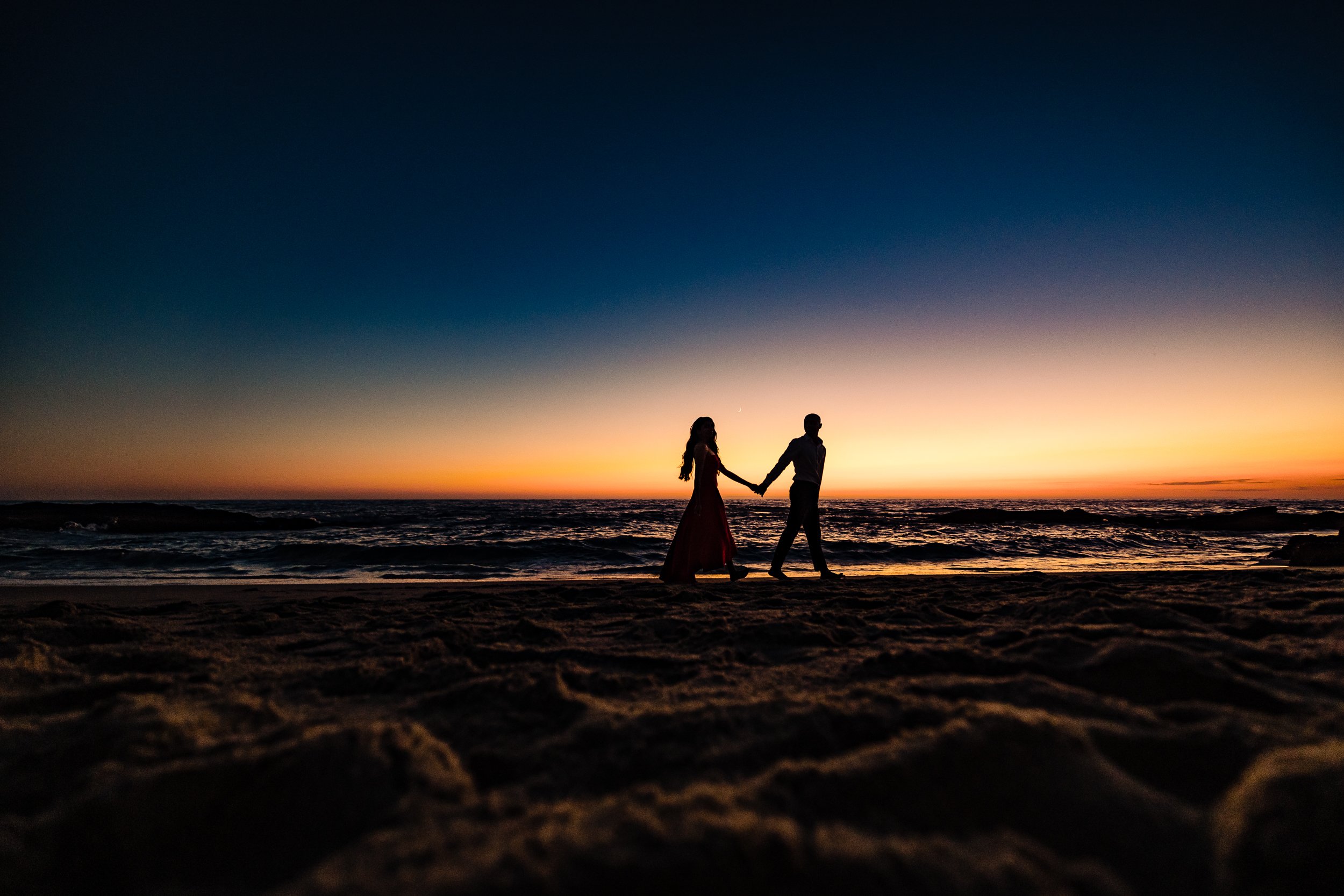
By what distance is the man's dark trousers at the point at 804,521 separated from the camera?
22.5ft

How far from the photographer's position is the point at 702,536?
6730mm

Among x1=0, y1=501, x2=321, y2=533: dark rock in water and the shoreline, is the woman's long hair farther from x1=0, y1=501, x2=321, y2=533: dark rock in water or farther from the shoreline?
x1=0, y1=501, x2=321, y2=533: dark rock in water

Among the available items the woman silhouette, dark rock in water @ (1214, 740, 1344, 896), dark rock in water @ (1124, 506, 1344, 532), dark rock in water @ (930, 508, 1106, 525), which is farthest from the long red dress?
dark rock in water @ (930, 508, 1106, 525)

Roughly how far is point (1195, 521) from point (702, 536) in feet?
85.7

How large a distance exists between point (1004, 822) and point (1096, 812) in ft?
0.69

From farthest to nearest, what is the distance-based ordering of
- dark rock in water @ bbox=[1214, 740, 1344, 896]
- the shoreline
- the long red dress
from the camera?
the long red dress < the shoreline < dark rock in water @ bbox=[1214, 740, 1344, 896]

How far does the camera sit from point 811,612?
4.16 m

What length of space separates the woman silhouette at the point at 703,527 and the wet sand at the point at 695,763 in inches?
138

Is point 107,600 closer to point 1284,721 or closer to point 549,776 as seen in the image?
point 549,776

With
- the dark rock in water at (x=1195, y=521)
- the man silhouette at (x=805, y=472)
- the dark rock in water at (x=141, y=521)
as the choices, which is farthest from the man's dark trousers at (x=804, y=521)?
the dark rock in water at (x=141, y=521)

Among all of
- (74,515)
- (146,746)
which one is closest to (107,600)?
(146,746)

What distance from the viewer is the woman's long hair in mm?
6875

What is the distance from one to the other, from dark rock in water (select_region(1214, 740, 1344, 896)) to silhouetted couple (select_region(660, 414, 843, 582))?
5332 millimetres

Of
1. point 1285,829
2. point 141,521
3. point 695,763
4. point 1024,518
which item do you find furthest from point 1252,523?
point 141,521
